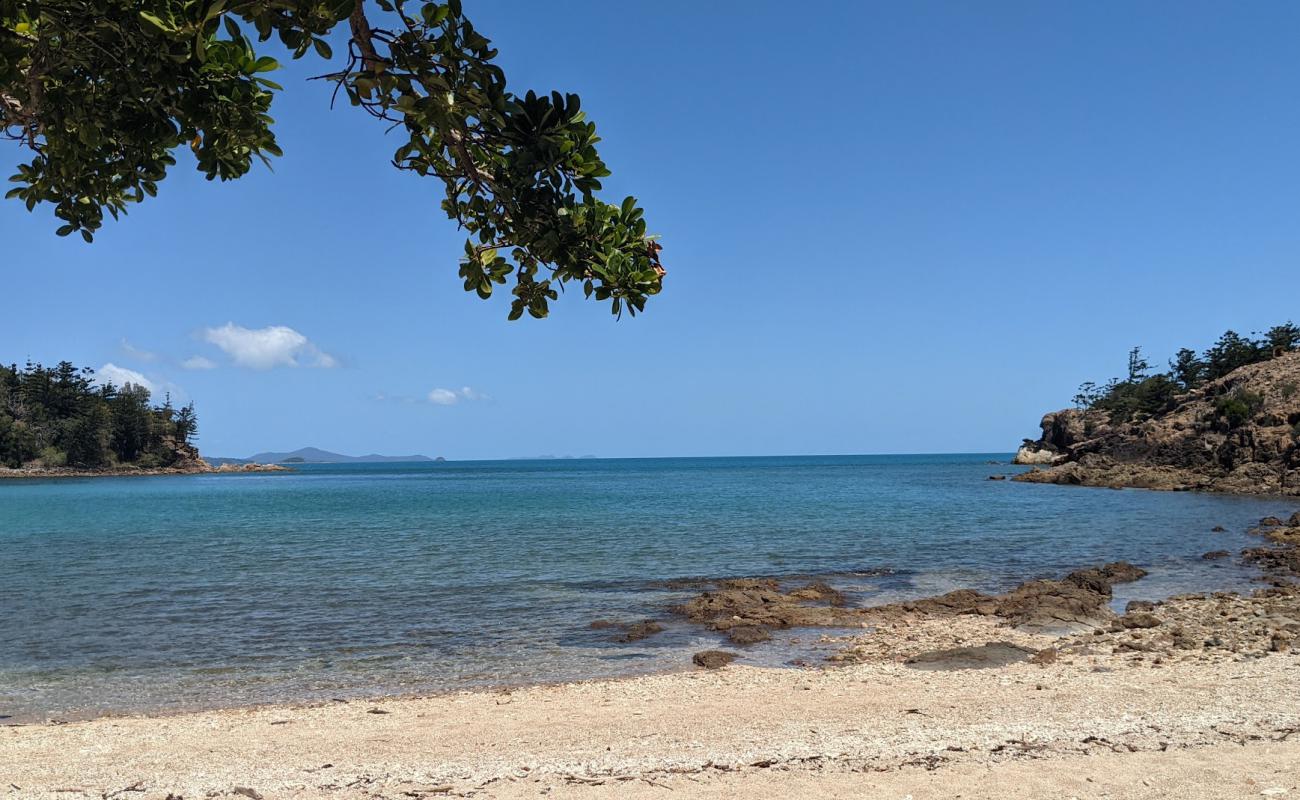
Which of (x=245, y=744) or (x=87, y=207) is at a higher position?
(x=87, y=207)

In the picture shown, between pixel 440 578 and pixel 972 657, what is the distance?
48.6 ft

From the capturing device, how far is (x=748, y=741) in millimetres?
8602

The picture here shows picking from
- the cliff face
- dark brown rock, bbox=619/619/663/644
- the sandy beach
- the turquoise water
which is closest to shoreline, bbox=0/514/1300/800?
the sandy beach

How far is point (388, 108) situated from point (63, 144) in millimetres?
1979

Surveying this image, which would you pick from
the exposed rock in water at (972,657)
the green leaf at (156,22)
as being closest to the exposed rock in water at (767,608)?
the exposed rock in water at (972,657)

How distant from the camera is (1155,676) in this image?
1100 centimetres

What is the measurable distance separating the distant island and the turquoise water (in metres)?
8.78

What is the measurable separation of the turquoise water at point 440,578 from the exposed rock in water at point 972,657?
2.40 meters

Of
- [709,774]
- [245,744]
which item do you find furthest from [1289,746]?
[245,744]

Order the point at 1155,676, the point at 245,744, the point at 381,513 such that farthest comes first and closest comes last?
1. the point at 381,513
2. the point at 1155,676
3. the point at 245,744

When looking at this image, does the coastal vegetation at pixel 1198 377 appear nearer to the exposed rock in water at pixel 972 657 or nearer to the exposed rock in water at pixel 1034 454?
the exposed rock in water at pixel 1034 454

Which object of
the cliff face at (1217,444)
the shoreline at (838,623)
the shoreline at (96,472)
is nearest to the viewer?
the shoreline at (838,623)

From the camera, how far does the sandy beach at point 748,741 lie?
7.18m

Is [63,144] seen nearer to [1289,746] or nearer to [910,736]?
[910,736]
